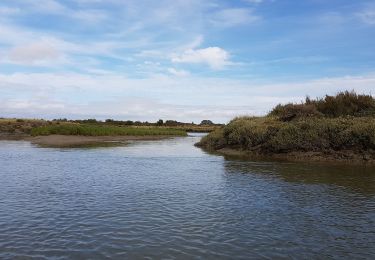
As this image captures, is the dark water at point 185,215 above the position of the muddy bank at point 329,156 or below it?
below

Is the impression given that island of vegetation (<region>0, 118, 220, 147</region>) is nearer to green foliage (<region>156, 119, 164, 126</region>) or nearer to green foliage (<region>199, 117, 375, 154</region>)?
green foliage (<region>199, 117, 375, 154</region>)

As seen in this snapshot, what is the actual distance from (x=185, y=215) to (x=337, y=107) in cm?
2785

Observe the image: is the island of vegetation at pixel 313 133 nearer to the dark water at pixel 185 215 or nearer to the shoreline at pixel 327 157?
the shoreline at pixel 327 157

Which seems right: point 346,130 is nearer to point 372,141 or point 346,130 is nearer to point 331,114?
point 372,141

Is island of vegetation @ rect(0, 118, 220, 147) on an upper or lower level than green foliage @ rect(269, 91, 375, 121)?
lower

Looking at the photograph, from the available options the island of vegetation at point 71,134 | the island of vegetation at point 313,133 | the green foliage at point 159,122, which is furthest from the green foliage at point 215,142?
the green foliage at point 159,122

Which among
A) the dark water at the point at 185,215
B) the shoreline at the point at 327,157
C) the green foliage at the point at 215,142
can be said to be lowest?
the dark water at the point at 185,215

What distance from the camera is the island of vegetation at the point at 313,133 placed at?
27891 mm

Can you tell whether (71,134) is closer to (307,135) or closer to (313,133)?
(307,135)

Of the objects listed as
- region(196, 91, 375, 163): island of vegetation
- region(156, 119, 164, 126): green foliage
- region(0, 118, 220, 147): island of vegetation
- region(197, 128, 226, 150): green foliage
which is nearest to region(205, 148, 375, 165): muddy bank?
region(196, 91, 375, 163): island of vegetation

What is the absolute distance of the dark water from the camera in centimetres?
935

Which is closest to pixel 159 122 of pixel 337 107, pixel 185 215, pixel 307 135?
pixel 337 107

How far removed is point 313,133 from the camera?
97.2 ft

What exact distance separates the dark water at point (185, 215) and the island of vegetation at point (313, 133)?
6554 mm
